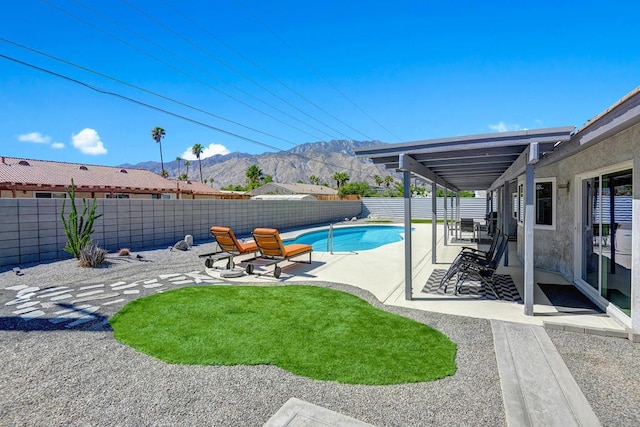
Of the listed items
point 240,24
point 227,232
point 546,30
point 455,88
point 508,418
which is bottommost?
point 508,418

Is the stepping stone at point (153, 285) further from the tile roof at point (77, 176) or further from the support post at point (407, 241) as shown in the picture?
the tile roof at point (77, 176)

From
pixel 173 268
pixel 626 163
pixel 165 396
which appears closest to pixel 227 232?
pixel 173 268

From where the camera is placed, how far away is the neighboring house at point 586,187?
14.7 ft

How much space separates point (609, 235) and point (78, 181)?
33241 millimetres

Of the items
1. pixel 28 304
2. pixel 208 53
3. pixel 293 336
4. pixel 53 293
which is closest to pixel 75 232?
pixel 53 293

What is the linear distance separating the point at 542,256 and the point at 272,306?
736cm

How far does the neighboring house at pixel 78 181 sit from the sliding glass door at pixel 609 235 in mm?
23768

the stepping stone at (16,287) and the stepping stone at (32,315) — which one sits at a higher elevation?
the stepping stone at (16,287)

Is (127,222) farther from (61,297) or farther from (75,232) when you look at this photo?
(61,297)

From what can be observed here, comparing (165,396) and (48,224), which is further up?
(48,224)

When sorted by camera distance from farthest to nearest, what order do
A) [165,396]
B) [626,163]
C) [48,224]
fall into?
1. [48,224]
2. [626,163]
3. [165,396]

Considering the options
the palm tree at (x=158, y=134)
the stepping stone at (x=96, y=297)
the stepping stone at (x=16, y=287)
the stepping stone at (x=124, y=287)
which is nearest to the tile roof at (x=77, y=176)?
the stepping stone at (x=16, y=287)

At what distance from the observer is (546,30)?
16.7 meters

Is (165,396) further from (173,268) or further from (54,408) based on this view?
(173,268)
